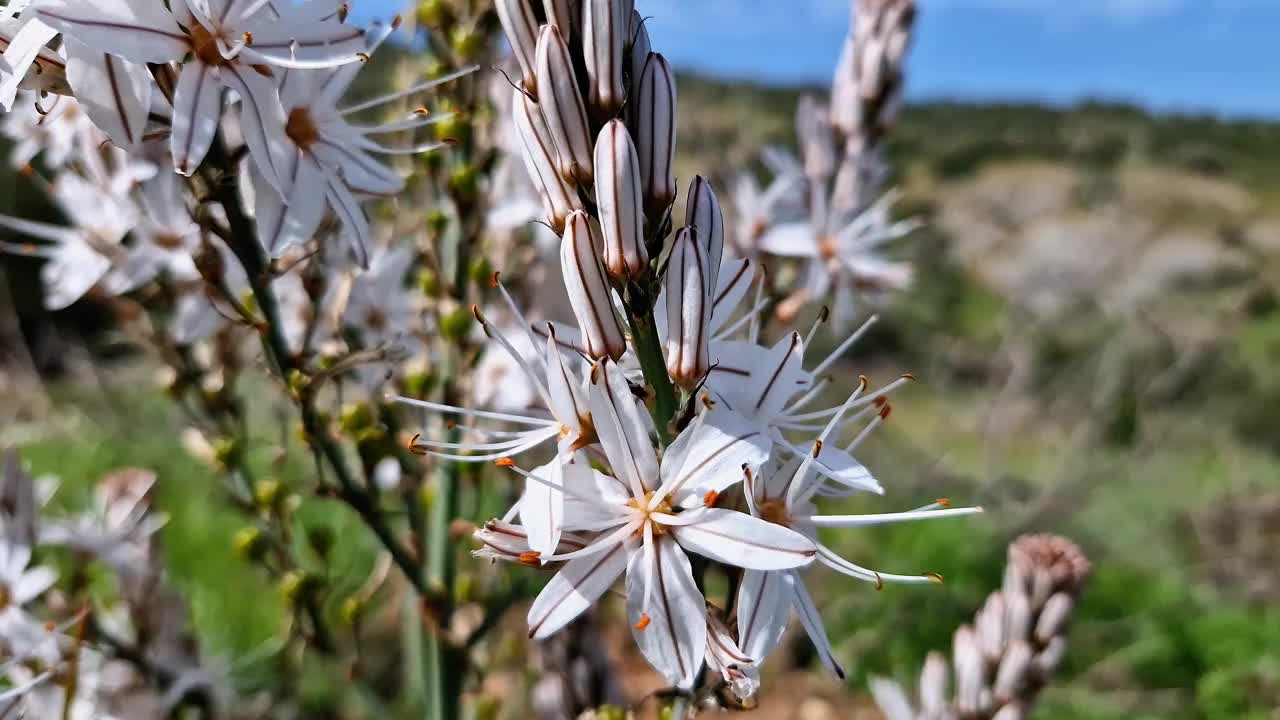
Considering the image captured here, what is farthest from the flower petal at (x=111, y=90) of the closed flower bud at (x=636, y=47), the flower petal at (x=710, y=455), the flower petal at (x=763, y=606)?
the flower petal at (x=763, y=606)

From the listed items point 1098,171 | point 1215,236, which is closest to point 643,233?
point 1215,236

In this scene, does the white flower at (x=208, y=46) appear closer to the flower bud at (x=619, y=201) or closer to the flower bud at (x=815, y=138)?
the flower bud at (x=619, y=201)

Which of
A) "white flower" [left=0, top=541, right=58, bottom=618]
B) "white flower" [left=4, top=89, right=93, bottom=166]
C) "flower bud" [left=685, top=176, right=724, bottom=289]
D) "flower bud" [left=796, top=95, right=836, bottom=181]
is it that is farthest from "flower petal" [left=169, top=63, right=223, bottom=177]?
"flower bud" [left=796, top=95, right=836, bottom=181]

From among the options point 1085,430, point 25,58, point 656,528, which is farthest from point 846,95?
point 1085,430

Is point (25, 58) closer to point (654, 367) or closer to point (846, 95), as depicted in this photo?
point (654, 367)

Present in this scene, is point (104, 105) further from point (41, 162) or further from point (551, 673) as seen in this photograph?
point (41, 162)

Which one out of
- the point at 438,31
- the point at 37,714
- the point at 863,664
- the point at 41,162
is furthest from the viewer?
the point at 863,664
